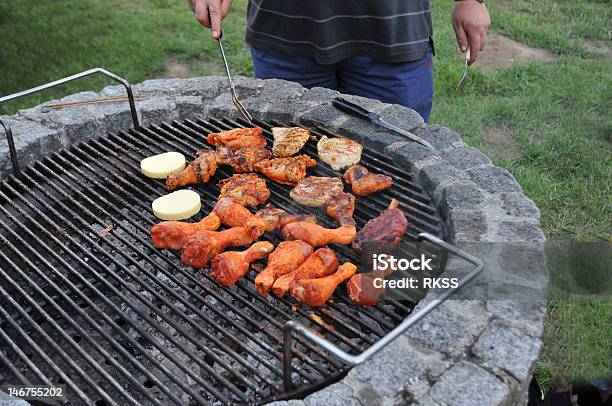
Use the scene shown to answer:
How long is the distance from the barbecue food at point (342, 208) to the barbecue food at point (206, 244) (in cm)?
42

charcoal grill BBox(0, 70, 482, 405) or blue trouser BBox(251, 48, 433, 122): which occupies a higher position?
blue trouser BBox(251, 48, 433, 122)

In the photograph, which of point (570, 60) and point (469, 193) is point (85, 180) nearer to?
point (469, 193)

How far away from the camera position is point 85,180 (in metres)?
3.39

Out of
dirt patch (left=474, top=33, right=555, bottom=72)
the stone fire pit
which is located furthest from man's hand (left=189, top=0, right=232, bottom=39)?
dirt patch (left=474, top=33, right=555, bottom=72)

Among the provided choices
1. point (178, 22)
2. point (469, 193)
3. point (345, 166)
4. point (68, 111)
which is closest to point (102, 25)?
point (178, 22)

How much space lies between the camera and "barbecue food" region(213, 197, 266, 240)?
276 cm

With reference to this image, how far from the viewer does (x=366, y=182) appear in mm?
2994

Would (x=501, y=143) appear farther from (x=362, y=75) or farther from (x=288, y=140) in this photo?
(x=288, y=140)

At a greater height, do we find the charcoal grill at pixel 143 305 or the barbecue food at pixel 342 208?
the barbecue food at pixel 342 208

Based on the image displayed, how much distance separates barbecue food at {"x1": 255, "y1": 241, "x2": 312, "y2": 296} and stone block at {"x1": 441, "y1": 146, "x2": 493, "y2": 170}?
1009mm

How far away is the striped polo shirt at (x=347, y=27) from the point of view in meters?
3.72

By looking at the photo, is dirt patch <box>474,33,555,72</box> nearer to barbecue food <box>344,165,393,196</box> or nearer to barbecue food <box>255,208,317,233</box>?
barbecue food <box>344,165,393,196</box>

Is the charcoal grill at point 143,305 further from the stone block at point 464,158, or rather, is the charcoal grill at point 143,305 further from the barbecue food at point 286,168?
the stone block at point 464,158

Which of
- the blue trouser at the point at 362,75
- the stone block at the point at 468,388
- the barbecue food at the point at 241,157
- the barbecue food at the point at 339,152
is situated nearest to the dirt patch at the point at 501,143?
the blue trouser at the point at 362,75
